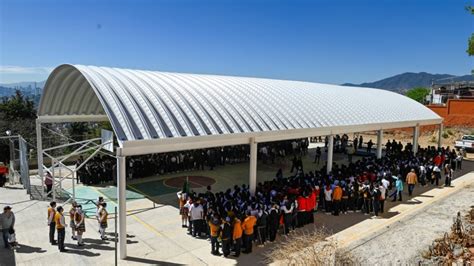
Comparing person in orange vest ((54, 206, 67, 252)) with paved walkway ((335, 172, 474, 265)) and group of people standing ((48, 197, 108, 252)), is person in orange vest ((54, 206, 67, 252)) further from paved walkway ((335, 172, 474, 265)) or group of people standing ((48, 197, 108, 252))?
paved walkway ((335, 172, 474, 265))

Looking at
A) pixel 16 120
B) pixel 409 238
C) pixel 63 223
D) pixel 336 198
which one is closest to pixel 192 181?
pixel 336 198

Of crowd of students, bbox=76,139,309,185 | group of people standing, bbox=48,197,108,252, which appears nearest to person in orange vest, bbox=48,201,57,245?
group of people standing, bbox=48,197,108,252

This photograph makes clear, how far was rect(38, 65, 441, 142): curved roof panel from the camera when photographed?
36.6 ft

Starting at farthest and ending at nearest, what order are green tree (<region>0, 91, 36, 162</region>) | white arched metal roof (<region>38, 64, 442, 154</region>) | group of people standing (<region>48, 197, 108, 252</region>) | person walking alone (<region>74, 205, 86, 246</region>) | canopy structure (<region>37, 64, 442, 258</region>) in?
green tree (<region>0, 91, 36, 162</region>)
white arched metal roof (<region>38, 64, 442, 154</region>)
canopy structure (<region>37, 64, 442, 258</region>)
person walking alone (<region>74, 205, 86, 246</region>)
group of people standing (<region>48, 197, 108, 252</region>)

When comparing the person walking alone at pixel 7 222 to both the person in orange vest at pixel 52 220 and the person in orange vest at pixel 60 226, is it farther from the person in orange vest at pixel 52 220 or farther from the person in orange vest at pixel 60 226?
the person in orange vest at pixel 60 226

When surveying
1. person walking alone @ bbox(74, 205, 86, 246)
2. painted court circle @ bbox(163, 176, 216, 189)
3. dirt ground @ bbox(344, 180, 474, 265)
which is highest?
person walking alone @ bbox(74, 205, 86, 246)

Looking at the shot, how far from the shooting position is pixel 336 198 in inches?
533

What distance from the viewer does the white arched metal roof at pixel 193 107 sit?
36.4ft

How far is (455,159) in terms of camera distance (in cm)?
2217

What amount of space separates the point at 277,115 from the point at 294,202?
15.8 ft

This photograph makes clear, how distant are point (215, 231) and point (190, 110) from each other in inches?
A: 187

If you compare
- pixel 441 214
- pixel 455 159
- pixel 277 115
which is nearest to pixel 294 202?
pixel 277 115

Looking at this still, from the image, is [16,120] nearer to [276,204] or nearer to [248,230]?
[276,204]

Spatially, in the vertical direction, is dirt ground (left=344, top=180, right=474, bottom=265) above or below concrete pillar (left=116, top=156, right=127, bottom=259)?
below
